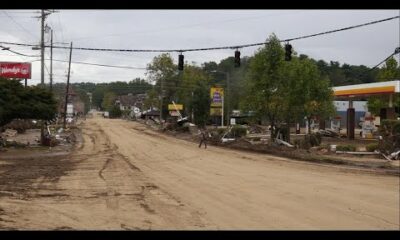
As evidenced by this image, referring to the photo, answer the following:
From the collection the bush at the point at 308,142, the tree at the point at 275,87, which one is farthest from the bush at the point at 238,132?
the bush at the point at 308,142

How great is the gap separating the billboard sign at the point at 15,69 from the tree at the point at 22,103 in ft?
38.8

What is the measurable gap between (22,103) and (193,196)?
25.2 metres

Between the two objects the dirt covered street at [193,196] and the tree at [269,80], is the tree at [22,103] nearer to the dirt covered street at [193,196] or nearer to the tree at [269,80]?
the dirt covered street at [193,196]

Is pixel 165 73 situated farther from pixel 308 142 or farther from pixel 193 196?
pixel 193 196

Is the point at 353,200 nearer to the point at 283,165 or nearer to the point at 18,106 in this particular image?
the point at 283,165

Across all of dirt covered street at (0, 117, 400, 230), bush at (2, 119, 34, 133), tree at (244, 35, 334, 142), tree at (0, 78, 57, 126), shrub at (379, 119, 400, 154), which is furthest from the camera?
bush at (2, 119, 34, 133)

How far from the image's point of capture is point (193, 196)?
17141 mm

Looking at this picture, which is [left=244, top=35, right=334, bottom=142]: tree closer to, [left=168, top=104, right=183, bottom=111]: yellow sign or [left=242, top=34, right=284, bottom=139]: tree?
[left=242, top=34, right=284, bottom=139]: tree

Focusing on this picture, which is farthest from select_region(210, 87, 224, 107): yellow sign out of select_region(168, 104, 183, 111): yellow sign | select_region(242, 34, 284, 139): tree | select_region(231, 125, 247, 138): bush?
select_region(242, 34, 284, 139): tree

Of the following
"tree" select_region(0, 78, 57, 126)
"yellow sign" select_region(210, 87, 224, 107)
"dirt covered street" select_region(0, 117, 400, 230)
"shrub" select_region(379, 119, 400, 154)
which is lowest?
"dirt covered street" select_region(0, 117, 400, 230)

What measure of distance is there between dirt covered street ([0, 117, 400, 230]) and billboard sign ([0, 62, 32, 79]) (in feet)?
83.1

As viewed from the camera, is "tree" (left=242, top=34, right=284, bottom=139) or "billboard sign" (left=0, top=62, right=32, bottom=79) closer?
"tree" (left=242, top=34, right=284, bottom=139)

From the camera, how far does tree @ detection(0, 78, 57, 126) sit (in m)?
37.7

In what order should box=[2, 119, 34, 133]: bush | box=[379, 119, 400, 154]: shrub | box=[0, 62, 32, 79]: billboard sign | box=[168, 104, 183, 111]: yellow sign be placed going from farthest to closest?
1. box=[168, 104, 183, 111]: yellow sign
2. box=[2, 119, 34, 133]: bush
3. box=[0, 62, 32, 79]: billboard sign
4. box=[379, 119, 400, 154]: shrub
